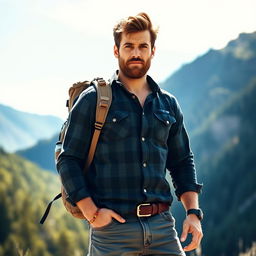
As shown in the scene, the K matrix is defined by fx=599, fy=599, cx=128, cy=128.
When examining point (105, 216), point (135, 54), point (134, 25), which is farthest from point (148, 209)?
point (134, 25)

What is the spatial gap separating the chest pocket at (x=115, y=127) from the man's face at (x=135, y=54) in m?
0.34

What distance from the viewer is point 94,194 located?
12.3ft

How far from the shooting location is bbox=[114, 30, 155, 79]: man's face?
391cm

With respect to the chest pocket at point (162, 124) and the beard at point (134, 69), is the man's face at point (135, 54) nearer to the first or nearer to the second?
the beard at point (134, 69)

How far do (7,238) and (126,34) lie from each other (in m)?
85.0

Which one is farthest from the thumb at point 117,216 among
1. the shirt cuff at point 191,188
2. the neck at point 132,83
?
the neck at point 132,83

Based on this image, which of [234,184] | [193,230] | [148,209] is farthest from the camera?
[234,184]

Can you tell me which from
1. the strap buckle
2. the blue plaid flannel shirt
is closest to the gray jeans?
the blue plaid flannel shirt

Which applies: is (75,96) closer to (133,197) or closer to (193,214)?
(133,197)

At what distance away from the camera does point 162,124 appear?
13.0ft

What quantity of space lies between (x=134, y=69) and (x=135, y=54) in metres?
0.11

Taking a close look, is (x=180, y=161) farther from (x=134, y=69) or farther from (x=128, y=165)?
(x=134, y=69)

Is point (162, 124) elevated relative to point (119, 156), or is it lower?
elevated

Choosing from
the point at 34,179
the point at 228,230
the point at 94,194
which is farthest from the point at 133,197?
the point at 34,179
